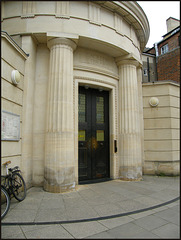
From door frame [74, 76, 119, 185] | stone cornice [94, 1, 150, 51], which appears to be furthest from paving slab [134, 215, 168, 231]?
stone cornice [94, 1, 150, 51]

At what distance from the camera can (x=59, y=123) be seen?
19.7 ft

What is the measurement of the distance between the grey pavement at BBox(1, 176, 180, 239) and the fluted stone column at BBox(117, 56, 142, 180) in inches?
57.3

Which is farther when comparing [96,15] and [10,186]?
[96,15]

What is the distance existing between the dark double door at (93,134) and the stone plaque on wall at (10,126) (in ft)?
8.45

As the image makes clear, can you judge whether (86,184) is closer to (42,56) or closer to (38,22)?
(42,56)

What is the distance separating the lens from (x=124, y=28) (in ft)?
26.0

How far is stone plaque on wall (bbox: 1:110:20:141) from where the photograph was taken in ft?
16.1

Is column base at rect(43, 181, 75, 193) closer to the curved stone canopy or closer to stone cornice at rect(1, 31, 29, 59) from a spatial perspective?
stone cornice at rect(1, 31, 29, 59)

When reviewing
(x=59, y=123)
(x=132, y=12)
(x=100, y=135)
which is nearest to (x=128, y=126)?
(x=100, y=135)

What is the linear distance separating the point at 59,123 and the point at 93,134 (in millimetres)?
2075

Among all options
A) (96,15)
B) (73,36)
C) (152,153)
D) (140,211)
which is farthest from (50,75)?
(152,153)

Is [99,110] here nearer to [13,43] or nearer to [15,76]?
[15,76]

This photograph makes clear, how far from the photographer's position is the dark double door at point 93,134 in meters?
7.30

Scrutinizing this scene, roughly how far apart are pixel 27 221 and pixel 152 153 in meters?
6.73
